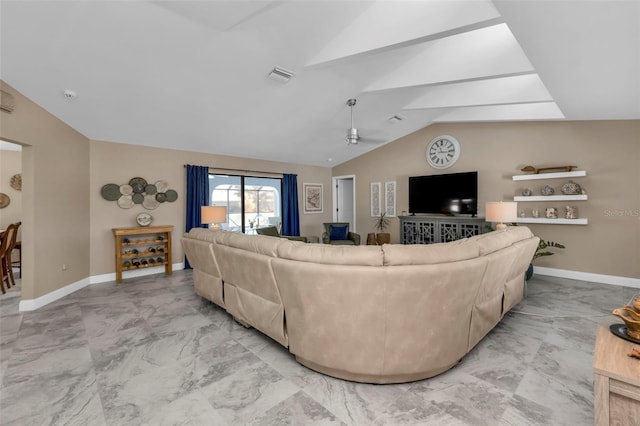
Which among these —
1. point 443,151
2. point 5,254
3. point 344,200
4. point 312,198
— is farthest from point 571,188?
point 5,254

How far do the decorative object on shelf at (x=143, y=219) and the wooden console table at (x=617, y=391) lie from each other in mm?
5640

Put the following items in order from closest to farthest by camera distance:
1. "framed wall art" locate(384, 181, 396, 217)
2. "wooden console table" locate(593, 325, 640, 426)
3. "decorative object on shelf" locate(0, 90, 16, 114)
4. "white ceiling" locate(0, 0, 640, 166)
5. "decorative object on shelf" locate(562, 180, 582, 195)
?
"wooden console table" locate(593, 325, 640, 426), "white ceiling" locate(0, 0, 640, 166), "decorative object on shelf" locate(0, 90, 16, 114), "decorative object on shelf" locate(562, 180, 582, 195), "framed wall art" locate(384, 181, 396, 217)

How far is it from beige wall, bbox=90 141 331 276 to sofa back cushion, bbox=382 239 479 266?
15.5 ft

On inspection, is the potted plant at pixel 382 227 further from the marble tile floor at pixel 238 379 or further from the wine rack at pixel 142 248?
the wine rack at pixel 142 248

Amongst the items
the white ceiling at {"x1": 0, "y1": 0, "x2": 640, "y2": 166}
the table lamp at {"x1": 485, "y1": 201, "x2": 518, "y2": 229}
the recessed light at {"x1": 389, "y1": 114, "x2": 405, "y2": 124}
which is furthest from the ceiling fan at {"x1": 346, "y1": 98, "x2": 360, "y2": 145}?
the table lamp at {"x1": 485, "y1": 201, "x2": 518, "y2": 229}

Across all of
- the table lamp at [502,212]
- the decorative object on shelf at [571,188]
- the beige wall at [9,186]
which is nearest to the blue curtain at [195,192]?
the beige wall at [9,186]

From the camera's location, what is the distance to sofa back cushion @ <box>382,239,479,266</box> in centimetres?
172

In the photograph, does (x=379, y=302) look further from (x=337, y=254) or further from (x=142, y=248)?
(x=142, y=248)

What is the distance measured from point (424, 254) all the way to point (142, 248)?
5019 mm

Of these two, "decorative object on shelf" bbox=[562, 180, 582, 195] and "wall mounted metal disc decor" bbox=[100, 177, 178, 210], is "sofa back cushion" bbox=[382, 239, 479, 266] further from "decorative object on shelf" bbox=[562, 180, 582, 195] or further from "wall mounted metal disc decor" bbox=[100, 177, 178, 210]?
"wall mounted metal disc decor" bbox=[100, 177, 178, 210]

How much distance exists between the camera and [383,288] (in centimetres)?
170

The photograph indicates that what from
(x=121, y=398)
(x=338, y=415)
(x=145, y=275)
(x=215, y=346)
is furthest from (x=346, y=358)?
(x=145, y=275)

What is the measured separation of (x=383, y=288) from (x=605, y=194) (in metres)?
4.79

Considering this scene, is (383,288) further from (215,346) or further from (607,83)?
(607,83)
